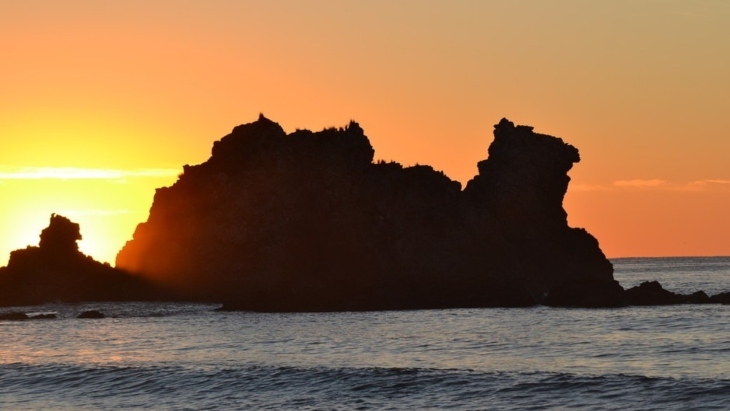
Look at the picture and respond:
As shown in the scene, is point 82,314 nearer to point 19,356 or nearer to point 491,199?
point 19,356

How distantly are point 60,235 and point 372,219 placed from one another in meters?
26.6

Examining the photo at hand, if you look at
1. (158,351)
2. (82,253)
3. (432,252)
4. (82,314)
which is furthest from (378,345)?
(82,253)

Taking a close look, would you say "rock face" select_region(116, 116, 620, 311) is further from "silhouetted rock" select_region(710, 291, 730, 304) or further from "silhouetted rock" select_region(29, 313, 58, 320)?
"silhouetted rock" select_region(29, 313, 58, 320)

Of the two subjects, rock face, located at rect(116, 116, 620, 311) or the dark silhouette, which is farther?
the dark silhouette

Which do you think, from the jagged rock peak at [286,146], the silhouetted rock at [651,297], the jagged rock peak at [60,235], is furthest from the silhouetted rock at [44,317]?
the silhouetted rock at [651,297]

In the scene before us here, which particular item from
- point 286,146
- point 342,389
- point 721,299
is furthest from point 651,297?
point 342,389

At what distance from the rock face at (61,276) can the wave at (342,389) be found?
5103 cm

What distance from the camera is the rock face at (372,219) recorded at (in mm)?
87812

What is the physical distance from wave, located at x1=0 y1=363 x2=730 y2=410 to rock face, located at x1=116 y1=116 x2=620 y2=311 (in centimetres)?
4473

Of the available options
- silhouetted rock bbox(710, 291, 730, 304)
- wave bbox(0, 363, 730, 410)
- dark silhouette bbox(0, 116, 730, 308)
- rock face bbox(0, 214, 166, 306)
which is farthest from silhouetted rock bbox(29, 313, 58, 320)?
silhouetted rock bbox(710, 291, 730, 304)

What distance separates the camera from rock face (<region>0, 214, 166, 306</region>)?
302ft

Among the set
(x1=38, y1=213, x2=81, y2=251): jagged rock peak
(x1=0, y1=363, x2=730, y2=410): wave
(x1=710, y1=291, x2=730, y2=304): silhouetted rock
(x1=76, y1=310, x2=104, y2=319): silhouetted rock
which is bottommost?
(x1=0, y1=363, x2=730, y2=410): wave

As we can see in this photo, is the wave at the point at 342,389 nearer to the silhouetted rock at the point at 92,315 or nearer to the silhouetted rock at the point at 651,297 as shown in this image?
the silhouetted rock at the point at 92,315

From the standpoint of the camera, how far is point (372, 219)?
89.2 m
